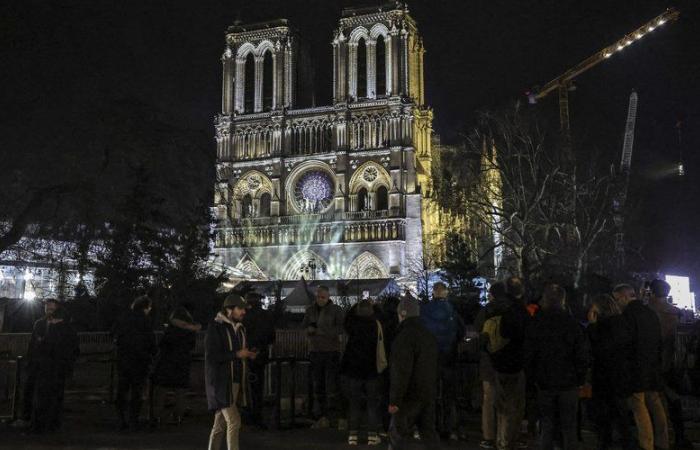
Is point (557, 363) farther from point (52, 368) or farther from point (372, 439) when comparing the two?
point (52, 368)

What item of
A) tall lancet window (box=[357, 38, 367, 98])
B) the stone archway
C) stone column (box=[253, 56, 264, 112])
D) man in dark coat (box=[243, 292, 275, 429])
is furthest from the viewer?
stone column (box=[253, 56, 264, 112])

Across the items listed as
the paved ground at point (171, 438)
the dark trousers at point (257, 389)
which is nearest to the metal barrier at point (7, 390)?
the paved ground at point (171, 438)

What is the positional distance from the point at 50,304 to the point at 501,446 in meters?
6.38

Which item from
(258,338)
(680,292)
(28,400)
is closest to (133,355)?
(258,338)

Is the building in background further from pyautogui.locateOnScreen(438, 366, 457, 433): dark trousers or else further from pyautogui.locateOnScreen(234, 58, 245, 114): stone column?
pyautogui.locateOnScreen(438, 366, 457, 433): dark trousers

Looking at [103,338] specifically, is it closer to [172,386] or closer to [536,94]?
[172,386]

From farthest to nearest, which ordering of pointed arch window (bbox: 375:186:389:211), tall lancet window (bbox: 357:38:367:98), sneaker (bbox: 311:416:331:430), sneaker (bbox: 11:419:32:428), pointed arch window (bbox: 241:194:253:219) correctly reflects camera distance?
1. pointed arch window (bbox: 241:194:253:219)
2. tall lancet window (bbox: 357:38:367:98)
3. pointed arch window (bbox: 375:186:389:211)
4. sneaker (bbox: 11:419:32:428)
5. sneaker (bbox: 311:416:331:430)

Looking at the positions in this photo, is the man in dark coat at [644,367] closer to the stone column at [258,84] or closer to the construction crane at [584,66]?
the stone column at [258,84]

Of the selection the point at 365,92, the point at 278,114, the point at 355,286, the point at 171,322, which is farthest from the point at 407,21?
the point at 171,322

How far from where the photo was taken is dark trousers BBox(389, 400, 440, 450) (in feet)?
22.3

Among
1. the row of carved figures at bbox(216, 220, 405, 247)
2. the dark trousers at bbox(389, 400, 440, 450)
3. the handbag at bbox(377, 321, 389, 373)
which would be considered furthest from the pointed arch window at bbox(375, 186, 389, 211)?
the dark trousers at bbox(389, 400, 440, 450)

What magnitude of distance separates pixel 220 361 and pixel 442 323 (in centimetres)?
326

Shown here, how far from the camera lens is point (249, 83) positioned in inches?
2276

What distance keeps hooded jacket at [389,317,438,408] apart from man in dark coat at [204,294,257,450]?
5.01 feet
